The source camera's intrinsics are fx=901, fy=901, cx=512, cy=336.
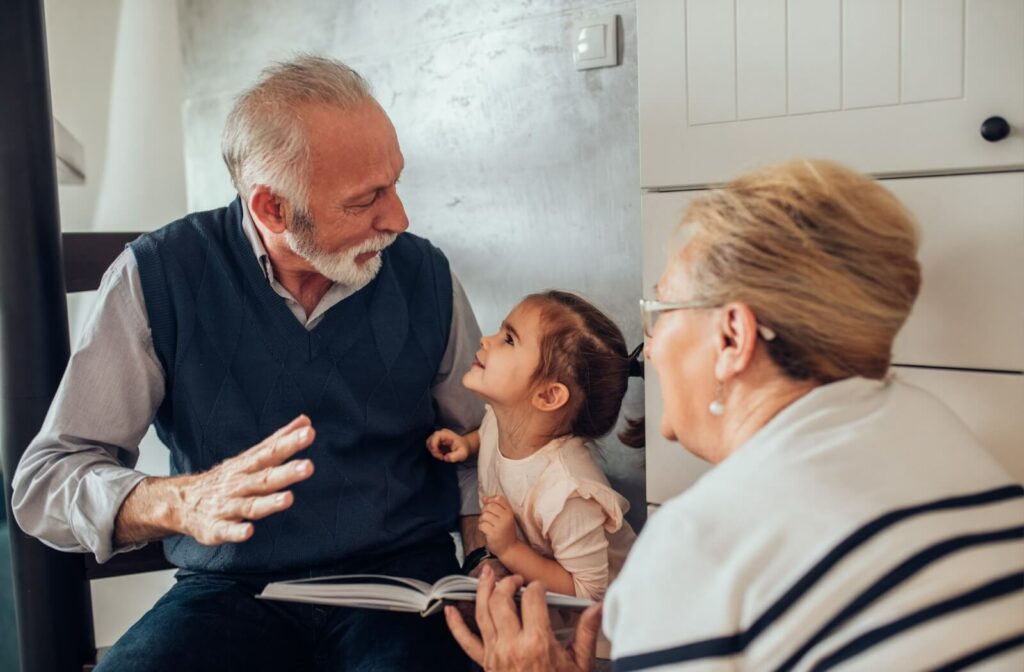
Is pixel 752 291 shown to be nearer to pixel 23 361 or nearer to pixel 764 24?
pixel 764 24

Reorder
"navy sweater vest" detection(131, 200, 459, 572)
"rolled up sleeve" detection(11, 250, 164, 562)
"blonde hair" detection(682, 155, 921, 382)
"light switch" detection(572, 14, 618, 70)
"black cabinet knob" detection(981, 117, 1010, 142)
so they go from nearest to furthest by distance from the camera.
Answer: "blonde hair" detection(682, 155, 921, 382), "black cabinet knob" detection(981, 117, 1010, 142), "rolled up sleeve" detection(11, 250, 164, 562), "navy sweater vest" detection(131, 200, 459, 572), "light switch" detection(572, 14, 618, 70)

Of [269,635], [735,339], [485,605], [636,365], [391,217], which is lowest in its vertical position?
[269,635]

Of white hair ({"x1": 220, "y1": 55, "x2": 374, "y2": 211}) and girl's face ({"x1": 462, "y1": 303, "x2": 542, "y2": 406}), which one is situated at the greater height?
white hair ({"x1": 220, "y1": 55, "x2": 374, "y2": 211})

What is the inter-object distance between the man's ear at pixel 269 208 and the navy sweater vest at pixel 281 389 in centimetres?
6

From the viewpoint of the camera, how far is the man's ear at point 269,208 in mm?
1511

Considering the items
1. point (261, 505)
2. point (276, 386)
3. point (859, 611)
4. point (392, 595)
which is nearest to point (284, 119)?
point (276, 386)

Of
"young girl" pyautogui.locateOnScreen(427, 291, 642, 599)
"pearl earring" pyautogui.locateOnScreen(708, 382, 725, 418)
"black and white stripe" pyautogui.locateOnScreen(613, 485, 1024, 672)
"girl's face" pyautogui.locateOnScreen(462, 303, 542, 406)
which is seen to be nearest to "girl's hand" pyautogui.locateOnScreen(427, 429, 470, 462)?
"young girl" pyautogui.locateOnScreen(427, 291, 642, 599)

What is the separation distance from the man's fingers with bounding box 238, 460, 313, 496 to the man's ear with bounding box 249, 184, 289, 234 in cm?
50

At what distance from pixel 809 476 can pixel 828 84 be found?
594 millimetres

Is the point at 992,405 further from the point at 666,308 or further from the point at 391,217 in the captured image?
the point at 391,217

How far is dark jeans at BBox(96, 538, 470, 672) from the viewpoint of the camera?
1290mm

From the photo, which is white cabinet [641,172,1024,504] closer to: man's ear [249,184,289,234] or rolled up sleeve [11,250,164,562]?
man's ear [249,184,289,234]

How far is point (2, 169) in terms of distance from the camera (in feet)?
4.90

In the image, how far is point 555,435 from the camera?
5.10 feet
